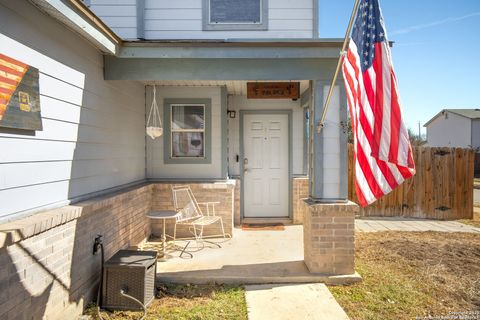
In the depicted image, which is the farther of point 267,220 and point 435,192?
point 435,192

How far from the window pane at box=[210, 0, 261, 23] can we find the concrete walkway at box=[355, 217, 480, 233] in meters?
4.73

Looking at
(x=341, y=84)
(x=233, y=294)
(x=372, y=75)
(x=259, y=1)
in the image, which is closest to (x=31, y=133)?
(x=233, y=294)

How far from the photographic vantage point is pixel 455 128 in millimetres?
25266

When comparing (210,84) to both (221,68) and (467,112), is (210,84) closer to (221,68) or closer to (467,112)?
(221,68)

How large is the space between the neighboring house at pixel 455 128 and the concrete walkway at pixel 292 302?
25476 millimetres

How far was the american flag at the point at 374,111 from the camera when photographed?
3.00 metres

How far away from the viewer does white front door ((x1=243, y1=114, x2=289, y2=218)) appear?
23.0ft

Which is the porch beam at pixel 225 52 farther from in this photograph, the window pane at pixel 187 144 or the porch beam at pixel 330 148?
the window pane at pixel 187 144

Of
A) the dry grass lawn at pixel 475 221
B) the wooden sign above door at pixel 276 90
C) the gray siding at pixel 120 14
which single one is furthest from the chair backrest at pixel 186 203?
the dry grass lawn at pixel 475 221

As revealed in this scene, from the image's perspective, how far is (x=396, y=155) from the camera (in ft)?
9.78

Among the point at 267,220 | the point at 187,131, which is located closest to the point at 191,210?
the point at 187,131

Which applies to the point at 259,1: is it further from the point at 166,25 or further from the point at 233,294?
the point at 233,294

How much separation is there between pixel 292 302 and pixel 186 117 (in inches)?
153

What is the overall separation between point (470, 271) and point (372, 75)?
330 centimetres
